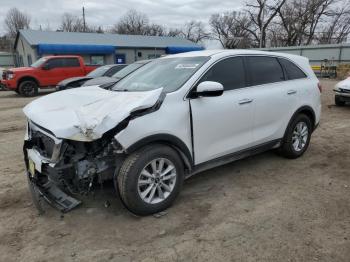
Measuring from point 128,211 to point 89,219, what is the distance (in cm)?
43

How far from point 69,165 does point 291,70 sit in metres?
3.70

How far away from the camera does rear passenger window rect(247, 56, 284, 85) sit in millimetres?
4577

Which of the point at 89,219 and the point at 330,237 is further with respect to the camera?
the point at 89,219

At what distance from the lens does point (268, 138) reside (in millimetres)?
4781

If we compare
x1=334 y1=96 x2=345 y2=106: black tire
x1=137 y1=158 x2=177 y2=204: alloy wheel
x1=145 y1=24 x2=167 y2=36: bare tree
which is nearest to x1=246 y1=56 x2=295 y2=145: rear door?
x1=137 y1=158 x2=177 y2=204: alloy wheel

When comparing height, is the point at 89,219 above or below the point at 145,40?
below

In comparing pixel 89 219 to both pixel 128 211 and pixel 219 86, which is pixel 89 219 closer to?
pixel 128 211

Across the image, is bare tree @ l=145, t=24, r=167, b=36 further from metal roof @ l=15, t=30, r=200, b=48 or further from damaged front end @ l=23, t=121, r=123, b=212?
damaged front end @ l=23, t=121, r=123, b=212

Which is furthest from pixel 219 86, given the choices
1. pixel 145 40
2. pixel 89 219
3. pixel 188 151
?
pixel 145 40

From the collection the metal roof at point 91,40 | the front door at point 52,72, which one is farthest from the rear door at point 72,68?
the metal roof at point 91,40

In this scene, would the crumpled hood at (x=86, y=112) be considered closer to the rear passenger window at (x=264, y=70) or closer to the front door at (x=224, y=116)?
the front door at (x=224, y=116)

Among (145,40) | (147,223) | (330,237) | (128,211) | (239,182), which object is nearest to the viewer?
(330,237)

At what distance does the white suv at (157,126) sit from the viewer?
326 centimetres

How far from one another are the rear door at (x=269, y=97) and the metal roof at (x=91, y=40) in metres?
24.9
